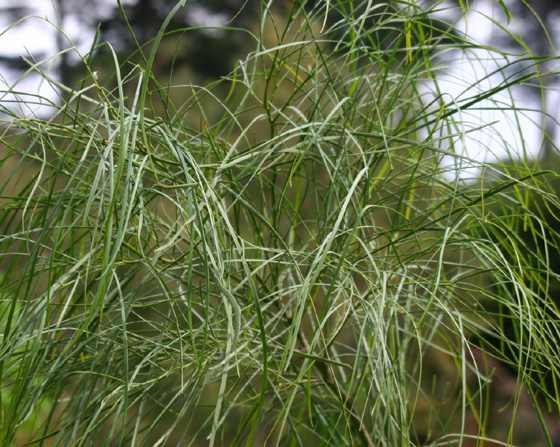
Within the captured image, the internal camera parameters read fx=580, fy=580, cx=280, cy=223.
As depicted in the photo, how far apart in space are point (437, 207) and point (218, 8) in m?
2.65

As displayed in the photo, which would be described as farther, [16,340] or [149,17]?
[149,17]

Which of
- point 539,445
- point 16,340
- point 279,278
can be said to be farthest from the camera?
point 539,445

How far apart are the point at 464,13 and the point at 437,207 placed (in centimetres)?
19

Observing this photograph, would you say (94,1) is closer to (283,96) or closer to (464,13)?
(283,96)

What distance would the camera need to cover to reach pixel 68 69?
2.78m

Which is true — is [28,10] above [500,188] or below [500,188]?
above

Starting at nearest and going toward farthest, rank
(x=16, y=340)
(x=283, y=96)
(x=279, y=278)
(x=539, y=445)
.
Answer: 1. (x=16, y=340)
2. (x=279, y=278)
3. (x=539, y=445)
4. (x=283, y=96)

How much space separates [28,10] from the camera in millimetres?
2545

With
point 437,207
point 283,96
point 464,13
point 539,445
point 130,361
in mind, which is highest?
point 283,96

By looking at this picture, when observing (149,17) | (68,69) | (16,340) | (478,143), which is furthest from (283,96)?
(16,340)

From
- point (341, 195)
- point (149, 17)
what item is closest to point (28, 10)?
point (149, 17)

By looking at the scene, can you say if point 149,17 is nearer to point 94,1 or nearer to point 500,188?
point 94,1

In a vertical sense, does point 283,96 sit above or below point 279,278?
above

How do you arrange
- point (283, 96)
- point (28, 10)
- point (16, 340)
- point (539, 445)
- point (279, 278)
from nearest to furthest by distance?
1. point (16, 340)
2. point (279, 278)
3. point (539, 445)
4. point (28, 10)
5. point (283, 96)
